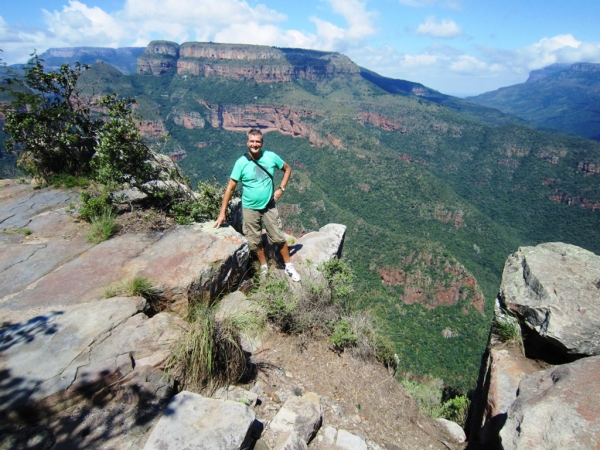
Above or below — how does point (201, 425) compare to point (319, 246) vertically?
above

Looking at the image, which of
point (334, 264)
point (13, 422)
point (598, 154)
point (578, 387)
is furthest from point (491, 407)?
point (598, 154)

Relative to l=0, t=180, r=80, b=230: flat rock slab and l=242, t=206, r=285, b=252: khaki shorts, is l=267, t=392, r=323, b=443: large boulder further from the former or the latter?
l=0, t=180, r=80, b=230: flat rock slab

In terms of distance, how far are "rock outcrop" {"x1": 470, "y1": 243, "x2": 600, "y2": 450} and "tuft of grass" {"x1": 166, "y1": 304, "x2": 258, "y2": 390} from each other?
241 centimetres

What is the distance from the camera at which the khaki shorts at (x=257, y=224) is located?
536 centimetres

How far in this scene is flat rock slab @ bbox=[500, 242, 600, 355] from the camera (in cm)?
420

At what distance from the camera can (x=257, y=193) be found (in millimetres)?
5191

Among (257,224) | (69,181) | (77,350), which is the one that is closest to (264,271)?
(257,224)

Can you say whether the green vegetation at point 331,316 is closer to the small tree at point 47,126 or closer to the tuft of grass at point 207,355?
the tuft of grass at point 207,355

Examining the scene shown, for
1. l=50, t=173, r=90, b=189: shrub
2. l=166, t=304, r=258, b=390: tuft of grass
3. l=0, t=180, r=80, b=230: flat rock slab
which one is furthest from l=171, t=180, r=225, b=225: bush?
l=166, t=304, r=258, b=390: tuft of grass

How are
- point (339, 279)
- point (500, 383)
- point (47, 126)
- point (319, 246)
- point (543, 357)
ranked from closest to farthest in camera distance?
point (500, 383), point (543, 357), point (339, 279), point (47, 126), point (319, 246)

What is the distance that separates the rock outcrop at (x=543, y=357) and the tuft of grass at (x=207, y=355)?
2411mm

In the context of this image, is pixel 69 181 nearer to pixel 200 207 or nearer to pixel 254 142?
pixel 200 207

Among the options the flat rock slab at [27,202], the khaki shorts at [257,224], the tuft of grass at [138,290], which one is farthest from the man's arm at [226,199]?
the flat rock slab at [27,202]

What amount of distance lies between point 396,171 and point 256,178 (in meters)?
72.7
